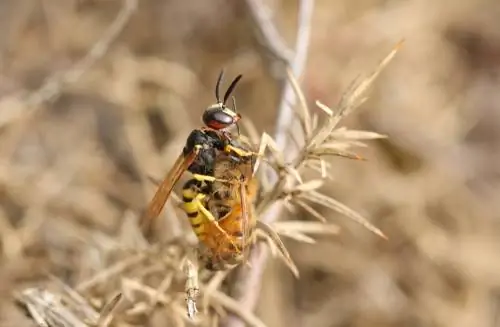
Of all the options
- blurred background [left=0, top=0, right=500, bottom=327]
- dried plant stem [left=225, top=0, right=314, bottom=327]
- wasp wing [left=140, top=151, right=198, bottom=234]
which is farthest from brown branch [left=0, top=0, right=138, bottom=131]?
wasp wing [left=140, top=151, right=198, bottom=234]

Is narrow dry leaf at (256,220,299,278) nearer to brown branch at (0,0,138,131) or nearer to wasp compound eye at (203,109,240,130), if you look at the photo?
wasp compound eye at (203,109,240,130)

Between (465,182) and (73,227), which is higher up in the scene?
(73,227)

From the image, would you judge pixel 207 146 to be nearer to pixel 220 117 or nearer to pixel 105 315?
pixel 220 117

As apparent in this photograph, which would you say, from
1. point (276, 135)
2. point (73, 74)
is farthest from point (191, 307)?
point (73, 74)

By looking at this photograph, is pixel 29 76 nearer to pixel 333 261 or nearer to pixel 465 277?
pixel 333 261

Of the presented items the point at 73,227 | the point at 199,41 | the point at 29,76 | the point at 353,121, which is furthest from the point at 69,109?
the point at 353,121

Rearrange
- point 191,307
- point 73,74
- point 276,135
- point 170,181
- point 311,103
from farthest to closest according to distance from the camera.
Result: point 311,103
point 73,74
point 276,135
point 170,181
point 191,307
